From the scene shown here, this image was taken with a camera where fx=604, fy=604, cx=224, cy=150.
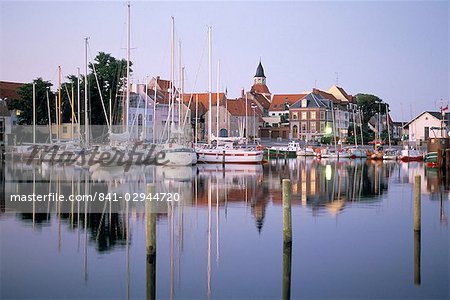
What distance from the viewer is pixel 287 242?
2088cm

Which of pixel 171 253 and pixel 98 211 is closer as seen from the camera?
pixel 171 253

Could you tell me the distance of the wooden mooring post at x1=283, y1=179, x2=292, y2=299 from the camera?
673 inches

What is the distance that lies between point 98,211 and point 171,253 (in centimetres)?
943

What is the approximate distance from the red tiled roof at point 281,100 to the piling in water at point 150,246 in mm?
133212

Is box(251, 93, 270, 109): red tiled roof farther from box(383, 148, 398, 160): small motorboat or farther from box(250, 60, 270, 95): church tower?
box(383, 148, 398, 160): small motorboat

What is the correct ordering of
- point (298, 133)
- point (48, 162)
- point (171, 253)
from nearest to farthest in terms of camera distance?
point (171, 253) < point (48, 162) < point (298, 133)

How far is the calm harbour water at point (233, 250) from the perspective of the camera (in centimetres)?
1697

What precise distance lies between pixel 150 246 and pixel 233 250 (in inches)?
158

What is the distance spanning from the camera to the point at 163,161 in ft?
199

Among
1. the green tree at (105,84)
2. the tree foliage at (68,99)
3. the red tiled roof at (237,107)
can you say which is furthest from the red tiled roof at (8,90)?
the red tiled roof at (237,107)

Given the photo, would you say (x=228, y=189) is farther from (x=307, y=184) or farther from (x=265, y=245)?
(x=265, y=245)

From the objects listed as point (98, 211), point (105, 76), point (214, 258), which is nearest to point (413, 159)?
point (105, 76)

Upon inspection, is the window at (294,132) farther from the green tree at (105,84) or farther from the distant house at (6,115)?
the distant house at (6,115)

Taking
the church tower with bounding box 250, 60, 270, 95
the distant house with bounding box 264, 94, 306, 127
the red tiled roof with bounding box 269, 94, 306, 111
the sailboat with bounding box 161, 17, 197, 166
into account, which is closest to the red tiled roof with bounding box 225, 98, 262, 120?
the distant house with bounding box 264, 94, 306, 127
